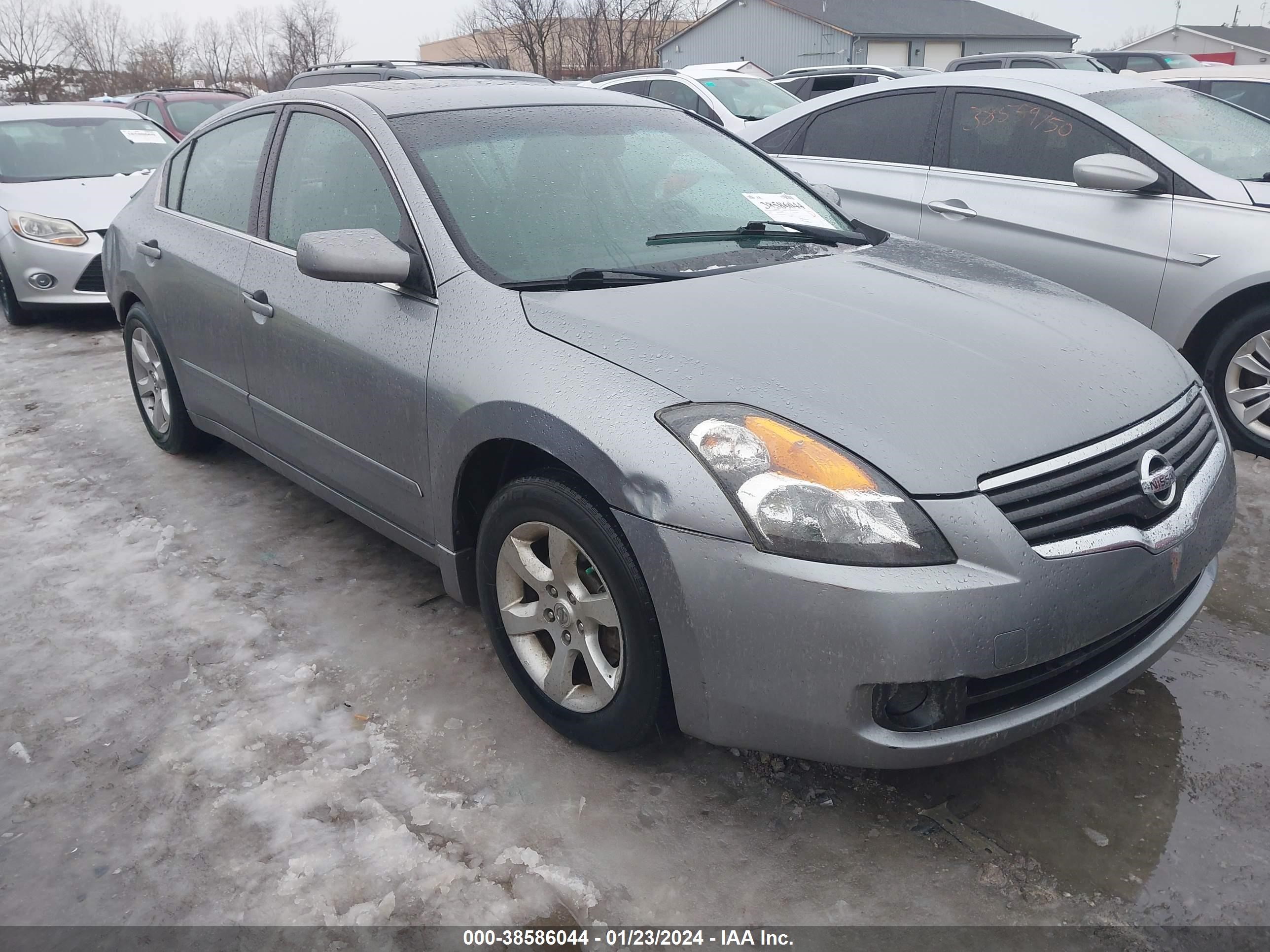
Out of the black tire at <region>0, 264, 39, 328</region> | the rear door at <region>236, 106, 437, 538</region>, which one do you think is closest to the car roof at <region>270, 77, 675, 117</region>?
the rear door at <region>236, 106, 437, 538</region>

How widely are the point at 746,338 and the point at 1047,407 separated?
69cm

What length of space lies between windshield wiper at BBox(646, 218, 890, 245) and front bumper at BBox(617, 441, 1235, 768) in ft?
3.82

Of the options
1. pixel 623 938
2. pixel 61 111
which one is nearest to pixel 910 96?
pixel 623 938

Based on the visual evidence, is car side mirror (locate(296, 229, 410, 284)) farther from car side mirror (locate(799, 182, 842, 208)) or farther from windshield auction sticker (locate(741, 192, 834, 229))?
car side mirror (locate(799, 182, 842, 208))

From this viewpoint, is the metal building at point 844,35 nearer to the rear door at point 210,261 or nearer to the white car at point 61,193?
the white car at point 61,193

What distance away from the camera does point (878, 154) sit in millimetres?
5344

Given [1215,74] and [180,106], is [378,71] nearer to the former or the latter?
[180,106]

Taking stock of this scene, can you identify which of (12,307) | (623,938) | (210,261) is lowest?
(623,938)

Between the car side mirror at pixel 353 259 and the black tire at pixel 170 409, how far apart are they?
1864 millimetres

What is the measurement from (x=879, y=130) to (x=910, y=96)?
226 mm

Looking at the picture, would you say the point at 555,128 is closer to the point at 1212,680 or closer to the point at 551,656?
the point at 551,656

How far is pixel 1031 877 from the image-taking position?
2109 mm

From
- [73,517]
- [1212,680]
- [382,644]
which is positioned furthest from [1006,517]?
[73,517]

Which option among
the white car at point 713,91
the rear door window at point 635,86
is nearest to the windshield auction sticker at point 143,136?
the white car at point 713,91
